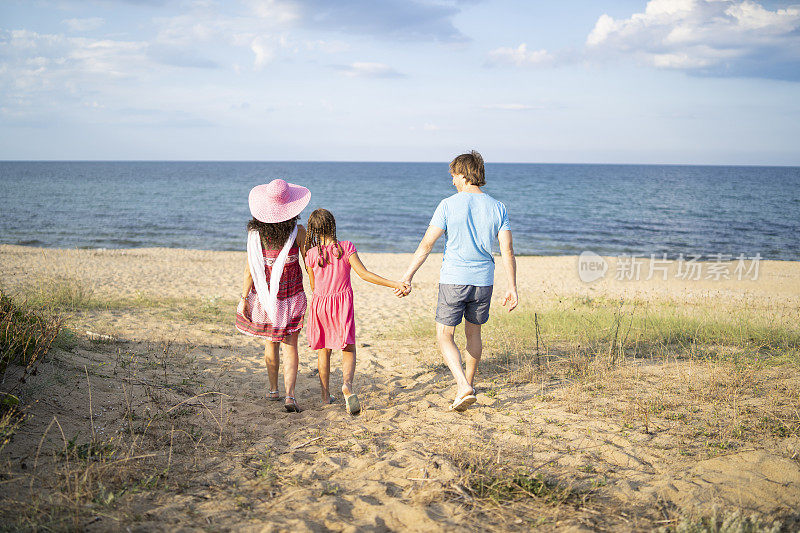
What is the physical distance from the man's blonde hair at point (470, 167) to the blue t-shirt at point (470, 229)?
13cm

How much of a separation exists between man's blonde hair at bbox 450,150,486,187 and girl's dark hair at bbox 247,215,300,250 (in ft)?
5.22

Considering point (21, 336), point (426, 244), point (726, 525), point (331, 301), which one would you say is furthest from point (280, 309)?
point (726, 525)

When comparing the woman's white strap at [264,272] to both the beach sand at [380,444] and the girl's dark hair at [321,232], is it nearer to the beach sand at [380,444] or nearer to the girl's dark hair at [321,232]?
the girl's dark hair at [321,232]

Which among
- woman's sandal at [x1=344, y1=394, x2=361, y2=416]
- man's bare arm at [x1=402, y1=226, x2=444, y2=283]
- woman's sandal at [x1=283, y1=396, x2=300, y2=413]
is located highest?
man's bare arm at [x1=402, y1=226, x2=444, y2=283]

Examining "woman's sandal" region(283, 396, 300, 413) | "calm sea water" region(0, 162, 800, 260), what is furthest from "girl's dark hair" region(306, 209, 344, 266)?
"calm sea water" region(0, 162, 800, 260)

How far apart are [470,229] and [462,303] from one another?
2.20ft

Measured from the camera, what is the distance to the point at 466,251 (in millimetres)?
4496

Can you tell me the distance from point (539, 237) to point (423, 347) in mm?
21246

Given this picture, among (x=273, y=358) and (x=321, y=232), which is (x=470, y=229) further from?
(x=273, y=358)

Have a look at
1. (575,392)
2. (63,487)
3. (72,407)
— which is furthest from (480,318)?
(72,407)

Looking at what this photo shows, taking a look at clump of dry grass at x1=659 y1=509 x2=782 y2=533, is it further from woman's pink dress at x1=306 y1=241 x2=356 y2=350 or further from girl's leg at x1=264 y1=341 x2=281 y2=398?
girl's leg at x1=264 y1=341 x2=281 y2=398

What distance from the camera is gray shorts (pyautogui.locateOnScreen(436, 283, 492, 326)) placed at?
14.9 ft

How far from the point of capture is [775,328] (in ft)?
23.0

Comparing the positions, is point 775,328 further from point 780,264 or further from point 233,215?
point 233,215
